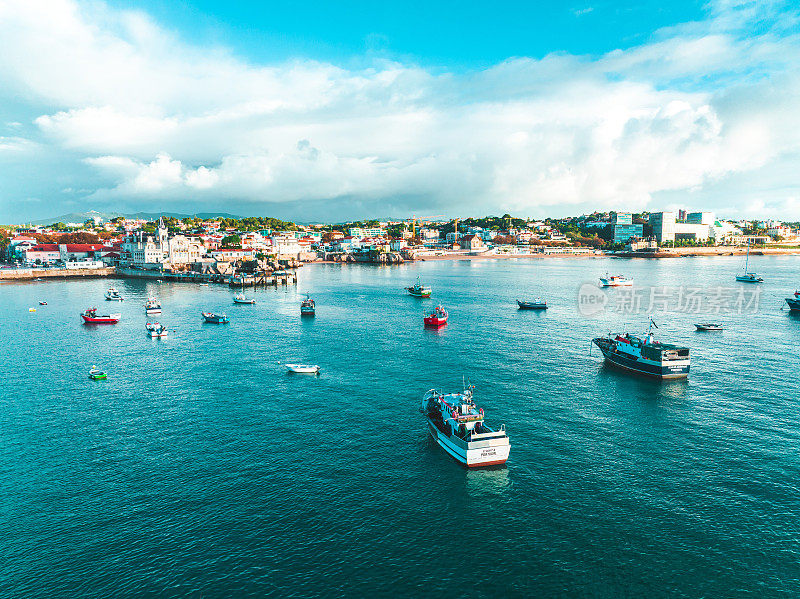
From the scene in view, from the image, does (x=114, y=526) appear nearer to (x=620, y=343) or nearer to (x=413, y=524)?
(x=413, y=524)

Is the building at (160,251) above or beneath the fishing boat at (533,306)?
above

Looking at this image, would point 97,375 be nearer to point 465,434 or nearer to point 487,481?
point 465,434

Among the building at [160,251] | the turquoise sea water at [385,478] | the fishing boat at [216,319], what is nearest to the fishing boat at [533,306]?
the turquoise sea water at [385,478]

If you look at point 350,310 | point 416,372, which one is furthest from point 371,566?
point 350,310

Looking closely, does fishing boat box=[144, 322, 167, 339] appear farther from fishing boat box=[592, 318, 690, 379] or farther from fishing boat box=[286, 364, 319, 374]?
fishing boat box=[592, 318, 690, 379]

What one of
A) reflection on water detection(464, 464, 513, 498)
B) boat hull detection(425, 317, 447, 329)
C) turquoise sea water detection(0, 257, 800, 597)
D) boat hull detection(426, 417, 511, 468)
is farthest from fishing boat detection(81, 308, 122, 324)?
reflection on water detection(464, 464, 513, 498)

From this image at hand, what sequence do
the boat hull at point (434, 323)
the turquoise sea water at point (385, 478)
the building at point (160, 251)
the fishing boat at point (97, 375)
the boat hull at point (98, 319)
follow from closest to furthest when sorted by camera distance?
the turquoise sea water at point (385, 478)
the fishing boat at point (97, 375)
the boat hull at point (434, 323)
the boat hull at point (98, 319)
the building at point (160, 251)

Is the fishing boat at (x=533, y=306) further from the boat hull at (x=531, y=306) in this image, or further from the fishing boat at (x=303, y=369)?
the fishing boat at (x=303, y=369)
